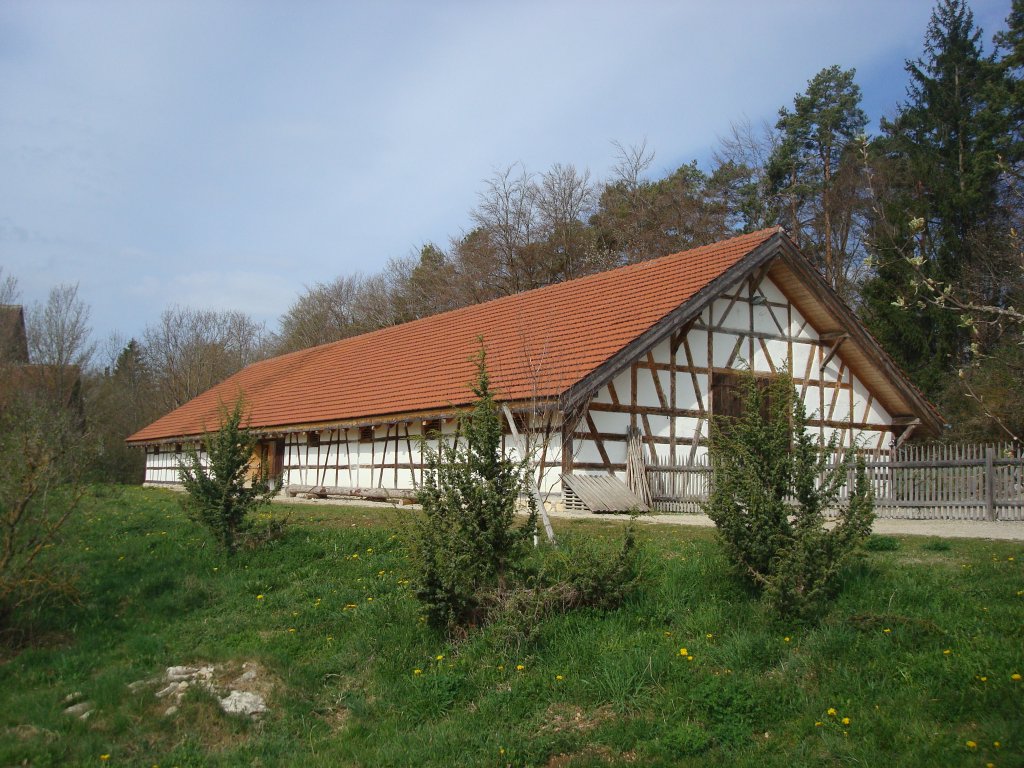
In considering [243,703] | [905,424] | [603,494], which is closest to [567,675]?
[243,703]

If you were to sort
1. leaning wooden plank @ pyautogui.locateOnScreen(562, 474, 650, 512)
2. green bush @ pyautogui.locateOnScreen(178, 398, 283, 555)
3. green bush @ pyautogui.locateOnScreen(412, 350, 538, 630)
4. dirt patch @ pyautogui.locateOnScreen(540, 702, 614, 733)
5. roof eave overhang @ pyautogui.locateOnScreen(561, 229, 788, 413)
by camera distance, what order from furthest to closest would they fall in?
leaning wooden plank @ pyautogui.locateOnScreen(562, 474, 650, 512), roof eave overhang @ pyautogui.locateOnScreen(561, 229, 788, 413), green bush @ pyautogui.locateOnScreen(178, 398, 283, 555), green bush @ pyautogui.locateOnScreen(412, 350, 538, 630), dirt patch @ pyautogui.locateOnScreen(540, 702, 614, 733)

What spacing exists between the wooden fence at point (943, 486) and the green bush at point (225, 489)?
6.55m

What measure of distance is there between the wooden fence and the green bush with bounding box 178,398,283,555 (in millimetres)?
6547

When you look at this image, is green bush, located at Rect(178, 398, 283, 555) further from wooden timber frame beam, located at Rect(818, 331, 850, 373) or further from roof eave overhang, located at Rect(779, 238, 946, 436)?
wooden timber frame beam, located at Rect(818, 331, 850, 373)

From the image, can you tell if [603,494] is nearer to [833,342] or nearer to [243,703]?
[833,342]

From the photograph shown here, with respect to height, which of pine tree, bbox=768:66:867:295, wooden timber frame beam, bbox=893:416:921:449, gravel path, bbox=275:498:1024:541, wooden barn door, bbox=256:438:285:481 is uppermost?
pine tree, bbox=768:66:867:295

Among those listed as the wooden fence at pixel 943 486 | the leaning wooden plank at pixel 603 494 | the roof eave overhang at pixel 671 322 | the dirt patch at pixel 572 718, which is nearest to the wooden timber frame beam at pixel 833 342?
the roof eave overhang at pixel 671 322

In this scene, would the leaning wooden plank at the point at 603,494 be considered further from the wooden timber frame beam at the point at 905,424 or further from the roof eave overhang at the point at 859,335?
the wooden timber frame beam at the point at 905,424

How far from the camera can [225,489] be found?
38.0 ft

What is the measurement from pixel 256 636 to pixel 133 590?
7.27ft

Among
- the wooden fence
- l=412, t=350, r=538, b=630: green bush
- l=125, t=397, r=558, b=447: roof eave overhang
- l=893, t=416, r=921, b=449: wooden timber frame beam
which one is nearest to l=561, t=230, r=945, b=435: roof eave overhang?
l=893, t=416, r=921, b=449: wooden timber frame beam

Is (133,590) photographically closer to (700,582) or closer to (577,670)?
(577,670)

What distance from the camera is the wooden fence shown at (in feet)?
44.0

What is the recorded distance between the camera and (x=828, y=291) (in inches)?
768
